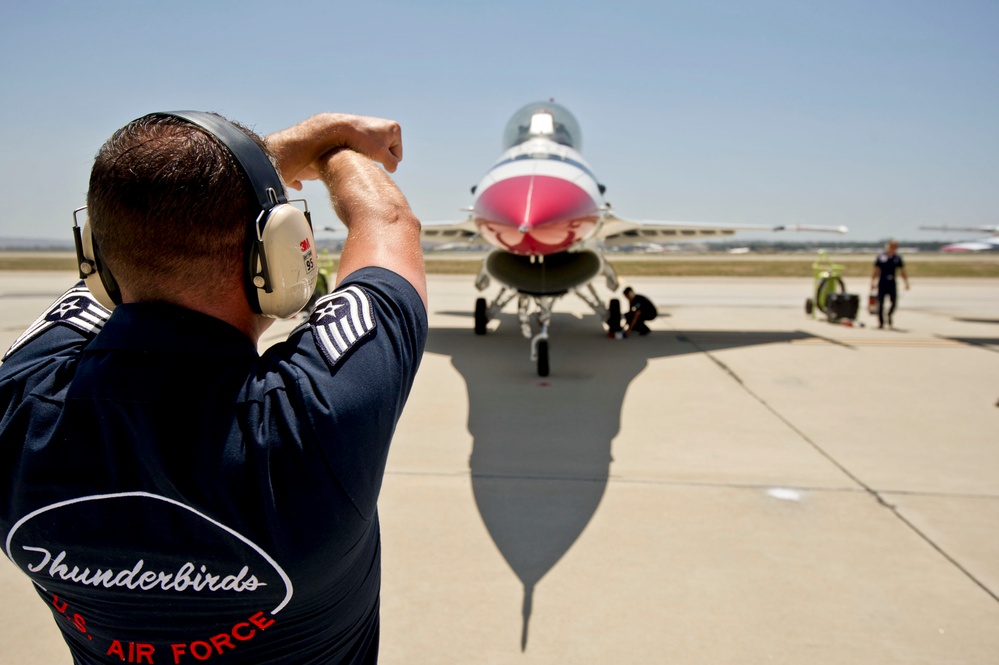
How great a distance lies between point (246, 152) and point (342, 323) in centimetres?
33

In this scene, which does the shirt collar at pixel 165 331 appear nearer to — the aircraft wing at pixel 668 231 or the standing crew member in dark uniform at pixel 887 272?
the aircraft wing at pixel 668 231

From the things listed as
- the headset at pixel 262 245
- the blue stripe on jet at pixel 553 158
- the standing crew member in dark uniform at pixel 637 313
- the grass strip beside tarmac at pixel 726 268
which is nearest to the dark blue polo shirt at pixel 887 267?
the standing crew member in dark uniform at pixel 637 313

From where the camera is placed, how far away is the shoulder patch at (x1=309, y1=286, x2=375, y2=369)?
984 millimetres

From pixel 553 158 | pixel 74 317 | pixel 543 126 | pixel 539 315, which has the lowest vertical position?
pixel 539 315

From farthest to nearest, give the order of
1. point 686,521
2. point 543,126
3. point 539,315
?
1. point 543,126
2. point 539,315
3. point 686,521

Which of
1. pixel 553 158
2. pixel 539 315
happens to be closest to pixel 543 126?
pixel 553 158

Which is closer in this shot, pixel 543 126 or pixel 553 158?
pixel 553 158

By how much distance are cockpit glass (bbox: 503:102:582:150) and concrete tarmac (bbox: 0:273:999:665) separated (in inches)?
157

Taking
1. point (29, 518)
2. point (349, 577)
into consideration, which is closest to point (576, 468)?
point (349, 577)

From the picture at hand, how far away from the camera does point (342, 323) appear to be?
1.01 meters

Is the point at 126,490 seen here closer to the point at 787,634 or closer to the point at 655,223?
the point at 787,634

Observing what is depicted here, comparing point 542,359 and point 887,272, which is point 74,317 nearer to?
point 542,359

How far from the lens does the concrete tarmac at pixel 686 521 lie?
3088 mm

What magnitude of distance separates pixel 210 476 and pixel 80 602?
0.36 meters
